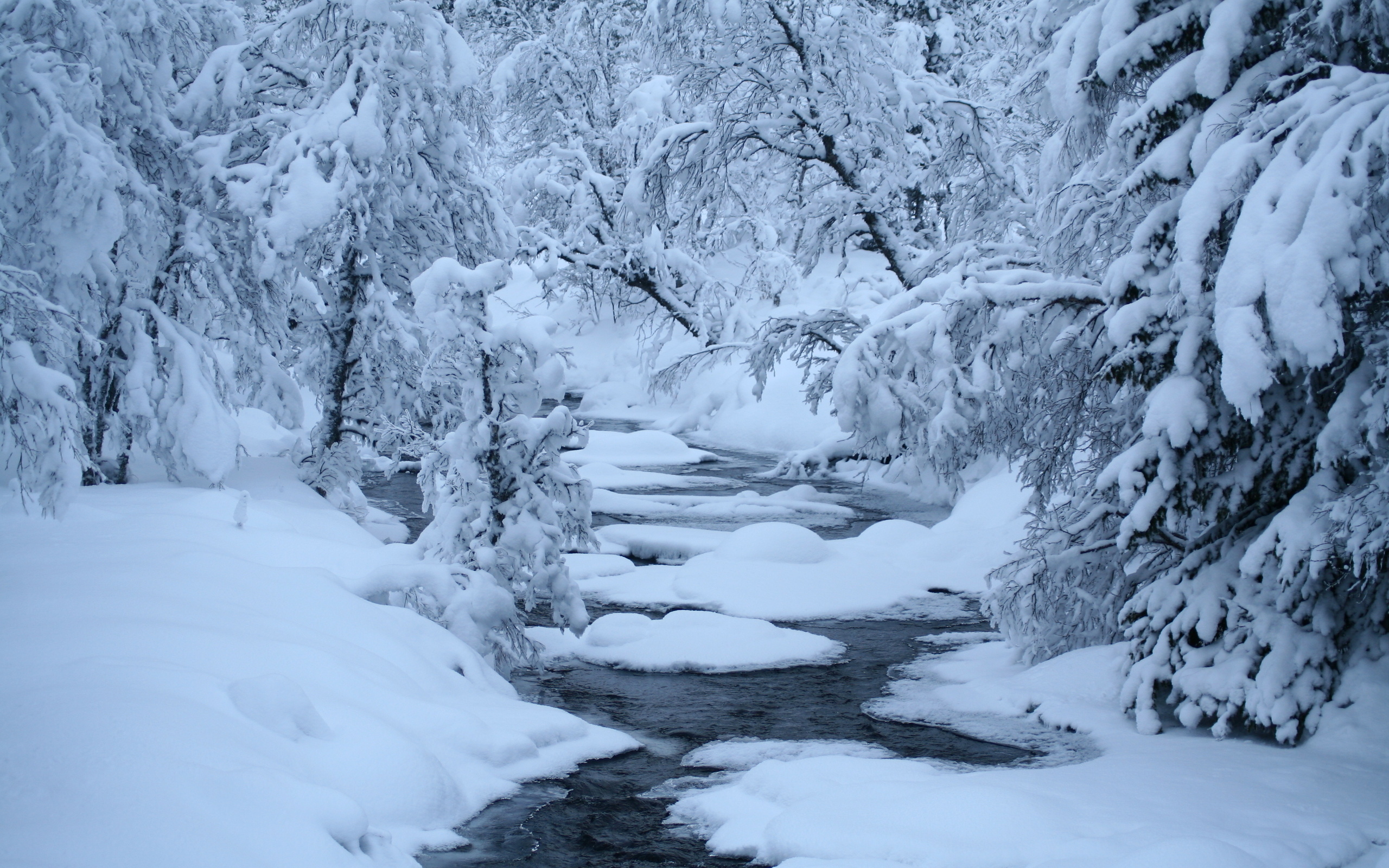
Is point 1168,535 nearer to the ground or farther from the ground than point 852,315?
nearer to the ground

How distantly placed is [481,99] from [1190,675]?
35.7 ft

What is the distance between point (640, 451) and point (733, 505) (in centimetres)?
657

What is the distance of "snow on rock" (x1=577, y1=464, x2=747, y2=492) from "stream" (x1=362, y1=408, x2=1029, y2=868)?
7.87 metres

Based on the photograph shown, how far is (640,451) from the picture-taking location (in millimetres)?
22547

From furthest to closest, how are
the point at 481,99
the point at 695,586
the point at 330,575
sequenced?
1. the point at 481,99
2. the point at 695,586
3. the point at 330,575

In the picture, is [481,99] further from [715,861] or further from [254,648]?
[715,861]

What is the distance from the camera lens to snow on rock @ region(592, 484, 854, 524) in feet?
52.1

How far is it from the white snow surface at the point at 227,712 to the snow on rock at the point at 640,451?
42.4 feet

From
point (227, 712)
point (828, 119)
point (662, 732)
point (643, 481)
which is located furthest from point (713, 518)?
point (227, 712)

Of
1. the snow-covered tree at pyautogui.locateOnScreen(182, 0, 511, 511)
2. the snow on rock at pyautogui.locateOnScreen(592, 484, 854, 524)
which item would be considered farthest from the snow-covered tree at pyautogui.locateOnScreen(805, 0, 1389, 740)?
the snow on rock at pyautogui.locateOnScreen(592, 484, 854, 524)

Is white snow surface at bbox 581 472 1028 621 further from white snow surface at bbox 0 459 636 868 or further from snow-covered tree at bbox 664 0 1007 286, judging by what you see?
white snow surface at bbox 0 459 636 868

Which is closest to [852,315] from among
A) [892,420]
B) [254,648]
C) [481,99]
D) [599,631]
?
[892,420]

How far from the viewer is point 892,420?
22.7 feet

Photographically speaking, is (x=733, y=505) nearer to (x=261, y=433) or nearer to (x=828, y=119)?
(x=828, y=119)
